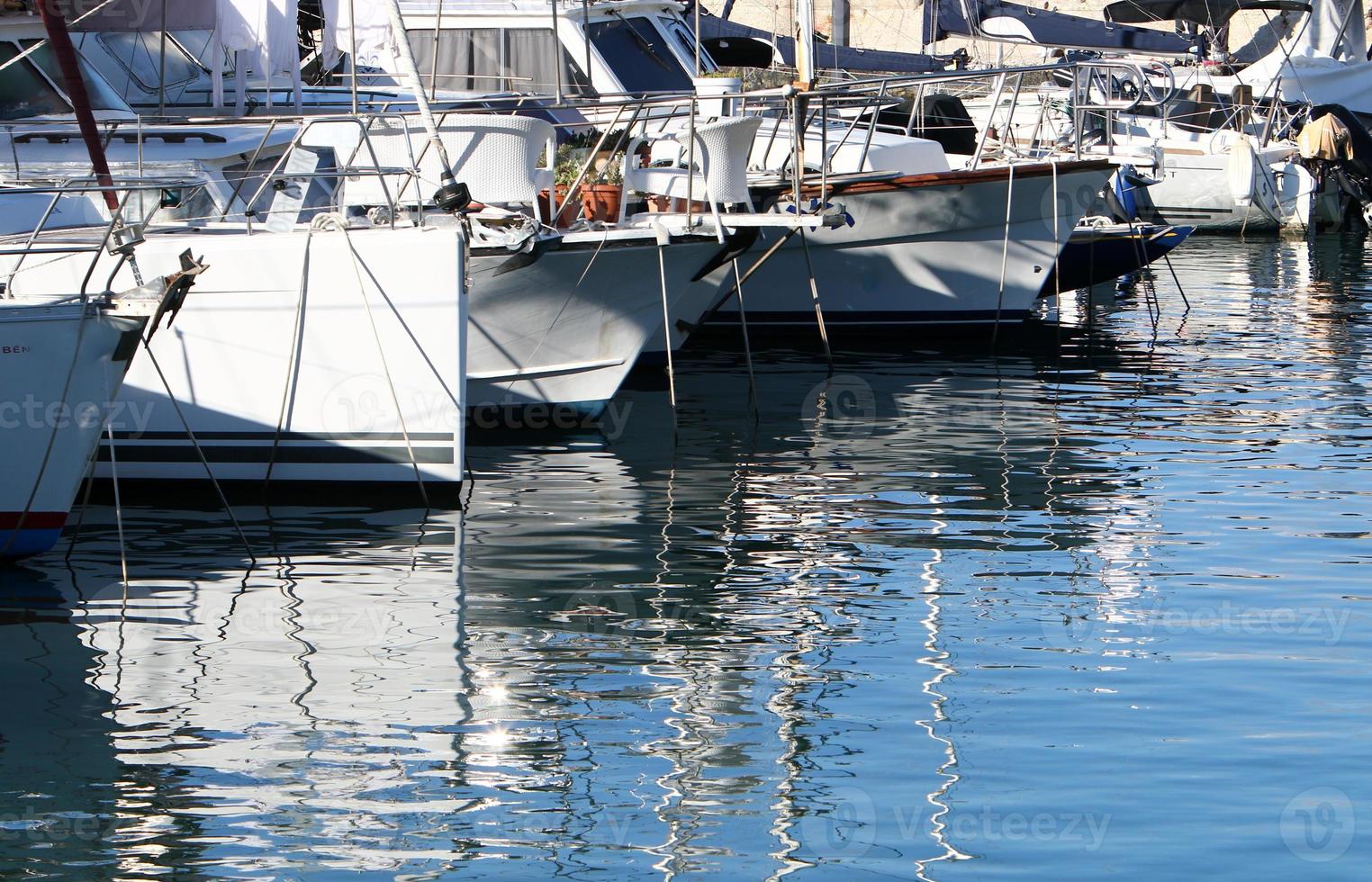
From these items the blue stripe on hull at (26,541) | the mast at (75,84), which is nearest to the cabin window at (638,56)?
the mast at (75,84)

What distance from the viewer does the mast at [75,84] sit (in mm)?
9602

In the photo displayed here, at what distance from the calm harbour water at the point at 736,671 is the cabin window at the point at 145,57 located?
5654mm

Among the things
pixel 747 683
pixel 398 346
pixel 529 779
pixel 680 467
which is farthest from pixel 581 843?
pixel 680 467

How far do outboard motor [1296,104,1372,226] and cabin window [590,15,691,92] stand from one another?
16617 mm

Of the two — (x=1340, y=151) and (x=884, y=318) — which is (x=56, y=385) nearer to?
(x=884, y=318)

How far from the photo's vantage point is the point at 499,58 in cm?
1814

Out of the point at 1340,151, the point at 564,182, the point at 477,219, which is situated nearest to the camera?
the point at 477,219

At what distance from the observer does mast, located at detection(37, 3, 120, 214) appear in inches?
378

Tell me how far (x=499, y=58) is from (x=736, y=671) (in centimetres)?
1203

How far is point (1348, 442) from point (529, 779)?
322 inches

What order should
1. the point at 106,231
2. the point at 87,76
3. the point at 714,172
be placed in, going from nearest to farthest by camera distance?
the point at 106,231, the point at 714,172, the point at 87,76

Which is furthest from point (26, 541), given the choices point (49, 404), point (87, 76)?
point (87, 76)

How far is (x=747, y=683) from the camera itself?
7.21 metres

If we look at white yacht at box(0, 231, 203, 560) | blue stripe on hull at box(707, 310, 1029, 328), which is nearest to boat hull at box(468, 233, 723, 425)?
white yacht at box(0, 231, 203, 560)
